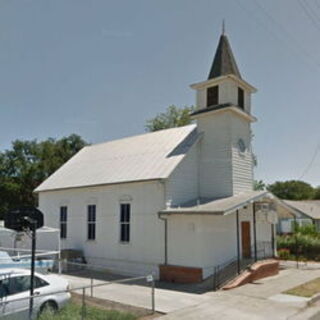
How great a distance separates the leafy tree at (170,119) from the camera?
45.7 m

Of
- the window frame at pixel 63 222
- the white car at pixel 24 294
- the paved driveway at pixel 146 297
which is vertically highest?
the window frame at pixel 63 222

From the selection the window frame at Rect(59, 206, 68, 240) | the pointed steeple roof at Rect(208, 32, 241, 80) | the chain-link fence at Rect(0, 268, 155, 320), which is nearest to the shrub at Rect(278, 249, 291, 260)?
the chain-link fence at Rect(0, 268, 155, 320)

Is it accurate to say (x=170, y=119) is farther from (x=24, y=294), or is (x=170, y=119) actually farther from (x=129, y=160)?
(x=24, y=294)

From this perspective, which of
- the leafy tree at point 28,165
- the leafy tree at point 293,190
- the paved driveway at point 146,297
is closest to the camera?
the paved driveway at point 146,297

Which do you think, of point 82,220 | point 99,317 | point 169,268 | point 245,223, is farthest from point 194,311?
point 82,220

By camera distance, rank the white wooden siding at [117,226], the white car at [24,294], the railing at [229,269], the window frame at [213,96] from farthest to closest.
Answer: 1. the window frame at [213,96]
2. the white wooden siding at [117,226]
3. the railing at [229,269]
4. the white car at [24,294]

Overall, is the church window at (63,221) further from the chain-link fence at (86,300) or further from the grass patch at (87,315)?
the grass patch at (87,315)

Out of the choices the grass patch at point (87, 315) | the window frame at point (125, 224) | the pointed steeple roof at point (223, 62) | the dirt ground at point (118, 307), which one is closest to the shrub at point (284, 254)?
the window frame at point (125, 224)

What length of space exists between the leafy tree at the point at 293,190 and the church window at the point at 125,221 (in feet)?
255

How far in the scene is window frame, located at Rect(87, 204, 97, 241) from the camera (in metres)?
22.1

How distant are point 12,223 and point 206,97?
46.8 ft

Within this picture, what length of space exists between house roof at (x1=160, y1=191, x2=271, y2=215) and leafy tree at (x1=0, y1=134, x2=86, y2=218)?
1086 inches

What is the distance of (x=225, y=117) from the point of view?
66.6ft

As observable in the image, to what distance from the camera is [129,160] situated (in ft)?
75.0
